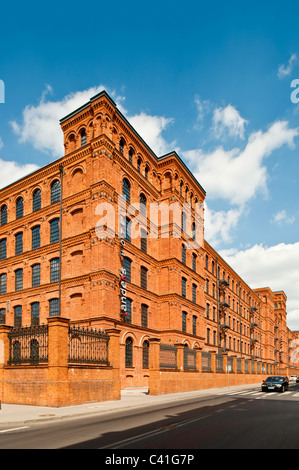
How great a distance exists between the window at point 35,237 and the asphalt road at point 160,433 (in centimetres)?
2258

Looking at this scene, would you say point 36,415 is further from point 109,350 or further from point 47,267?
point 47,267

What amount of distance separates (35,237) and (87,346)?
715 inches

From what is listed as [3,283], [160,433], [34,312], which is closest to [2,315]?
[3,283]

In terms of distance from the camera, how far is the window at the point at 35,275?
3400cm

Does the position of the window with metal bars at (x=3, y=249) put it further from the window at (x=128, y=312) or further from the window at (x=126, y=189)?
the window at (x=128, y=312)

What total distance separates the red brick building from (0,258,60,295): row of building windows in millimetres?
89

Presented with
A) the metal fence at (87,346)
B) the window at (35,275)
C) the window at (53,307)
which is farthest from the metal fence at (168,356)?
the window at (35,275)

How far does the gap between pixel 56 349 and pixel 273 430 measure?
9564 mm

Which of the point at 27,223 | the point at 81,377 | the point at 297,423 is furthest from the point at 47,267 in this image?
the point at 297,423

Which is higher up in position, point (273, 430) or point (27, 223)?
point (27, 223)

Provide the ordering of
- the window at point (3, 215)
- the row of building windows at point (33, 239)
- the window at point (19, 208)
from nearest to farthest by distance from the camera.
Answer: the row of building windows at point (33, 239)
the window at point (19, 208)
the window at point (3, 215)

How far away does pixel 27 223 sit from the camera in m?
35.8

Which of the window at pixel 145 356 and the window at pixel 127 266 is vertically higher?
the window at pixel 127 266

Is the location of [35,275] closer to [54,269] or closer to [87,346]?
[54,269]
